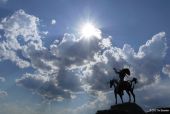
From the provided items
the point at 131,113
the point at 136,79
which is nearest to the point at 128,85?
the point at 136,79

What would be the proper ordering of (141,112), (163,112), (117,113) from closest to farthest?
(117,113) → (163,112) → (141,112)

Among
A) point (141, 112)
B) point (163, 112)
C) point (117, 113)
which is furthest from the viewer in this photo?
point (141, 112)

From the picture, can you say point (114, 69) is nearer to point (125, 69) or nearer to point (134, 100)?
point (125, 69)

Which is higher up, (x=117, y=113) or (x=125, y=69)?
(x=125, y=69)

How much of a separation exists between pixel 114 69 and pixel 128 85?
2.77 meters

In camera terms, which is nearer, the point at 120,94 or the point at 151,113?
the point at 151,113

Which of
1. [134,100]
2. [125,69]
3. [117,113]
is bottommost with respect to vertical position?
[117,113]

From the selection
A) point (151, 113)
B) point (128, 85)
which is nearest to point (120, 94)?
point (128, 85)

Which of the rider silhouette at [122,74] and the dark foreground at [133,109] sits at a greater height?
the rider silhouette at [122,74]

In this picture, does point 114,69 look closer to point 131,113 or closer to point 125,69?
point 125,69

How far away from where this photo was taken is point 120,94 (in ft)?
149

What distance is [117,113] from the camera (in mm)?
38281

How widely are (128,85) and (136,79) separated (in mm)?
1322

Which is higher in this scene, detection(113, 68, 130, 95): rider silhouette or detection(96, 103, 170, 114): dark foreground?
detection(113, 68, 130, 95): rider silhouette
